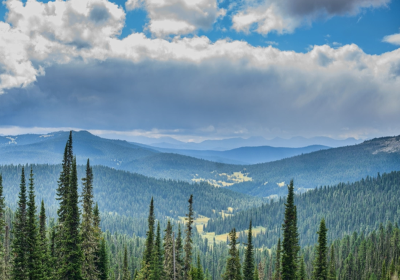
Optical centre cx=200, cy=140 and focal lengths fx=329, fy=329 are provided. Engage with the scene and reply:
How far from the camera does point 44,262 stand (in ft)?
147

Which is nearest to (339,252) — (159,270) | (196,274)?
(196,274)

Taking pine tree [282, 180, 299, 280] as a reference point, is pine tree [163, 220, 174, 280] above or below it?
below

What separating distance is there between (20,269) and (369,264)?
483 feet

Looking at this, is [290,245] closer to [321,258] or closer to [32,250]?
[321,258]

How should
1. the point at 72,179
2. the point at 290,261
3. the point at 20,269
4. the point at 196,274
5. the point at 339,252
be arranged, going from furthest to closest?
the point at 339,252 → the point at 196,274 → the point at 290,261 → the point at 72,179 → the point at 20,269

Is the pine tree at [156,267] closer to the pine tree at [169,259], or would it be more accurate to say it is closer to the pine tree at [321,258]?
the pine tree at [169,259]

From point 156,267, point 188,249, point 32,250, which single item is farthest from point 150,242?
point 32,250

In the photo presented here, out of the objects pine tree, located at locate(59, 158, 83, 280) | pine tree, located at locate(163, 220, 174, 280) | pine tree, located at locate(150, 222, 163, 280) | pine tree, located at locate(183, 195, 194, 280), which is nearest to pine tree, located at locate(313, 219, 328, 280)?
pine tree, located at locate(183, 195, 194, 280)

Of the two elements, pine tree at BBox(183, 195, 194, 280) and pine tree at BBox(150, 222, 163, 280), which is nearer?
pine tree at BBox(183, 195, 194, 280)

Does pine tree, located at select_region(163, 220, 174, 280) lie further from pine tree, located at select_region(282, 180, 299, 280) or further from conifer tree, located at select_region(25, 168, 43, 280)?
conifer tree, located at select_region(25, 168, 43, 280)

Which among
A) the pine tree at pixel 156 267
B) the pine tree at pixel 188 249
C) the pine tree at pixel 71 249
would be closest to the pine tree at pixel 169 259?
the pine tree at pixel 188 249

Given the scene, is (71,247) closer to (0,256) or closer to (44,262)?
(44,262)

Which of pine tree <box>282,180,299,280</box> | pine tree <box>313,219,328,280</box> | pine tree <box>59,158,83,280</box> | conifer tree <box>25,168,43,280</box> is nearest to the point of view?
conifer tree <box>25,168,43,280</box>

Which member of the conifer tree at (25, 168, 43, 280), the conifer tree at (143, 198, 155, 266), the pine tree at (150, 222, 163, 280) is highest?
the conifer tree at (25, 168, 43, 280)
